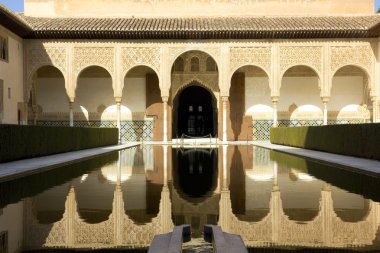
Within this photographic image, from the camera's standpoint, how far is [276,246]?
9.80 ft

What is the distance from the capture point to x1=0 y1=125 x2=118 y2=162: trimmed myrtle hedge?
9.38 m

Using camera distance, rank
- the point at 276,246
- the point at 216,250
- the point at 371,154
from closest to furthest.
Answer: the point at 216,250, the point at 276,246, the point at 371,154

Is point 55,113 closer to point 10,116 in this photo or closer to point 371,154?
point 10,116

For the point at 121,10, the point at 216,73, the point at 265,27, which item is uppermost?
the point at 121,10

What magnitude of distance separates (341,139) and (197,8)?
1348cm

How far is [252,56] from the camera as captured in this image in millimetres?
19812

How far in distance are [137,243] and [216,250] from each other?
0.89 metres

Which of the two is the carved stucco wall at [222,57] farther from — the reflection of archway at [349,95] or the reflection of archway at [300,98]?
the reflection of archway at [300,98]

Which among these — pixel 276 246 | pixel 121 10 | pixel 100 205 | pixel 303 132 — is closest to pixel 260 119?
pixel 303 132

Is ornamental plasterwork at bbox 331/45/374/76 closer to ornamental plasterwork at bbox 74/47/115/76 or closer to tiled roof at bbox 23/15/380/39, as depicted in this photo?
tiled roof at bbox 23/15/380/39

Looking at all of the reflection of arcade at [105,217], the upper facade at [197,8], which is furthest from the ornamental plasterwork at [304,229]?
the upper facade at [197,8]

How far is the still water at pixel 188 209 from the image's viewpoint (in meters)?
3.24

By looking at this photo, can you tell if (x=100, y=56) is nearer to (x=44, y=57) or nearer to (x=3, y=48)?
(x=44, y=57)

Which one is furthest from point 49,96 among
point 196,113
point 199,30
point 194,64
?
point 196,113
